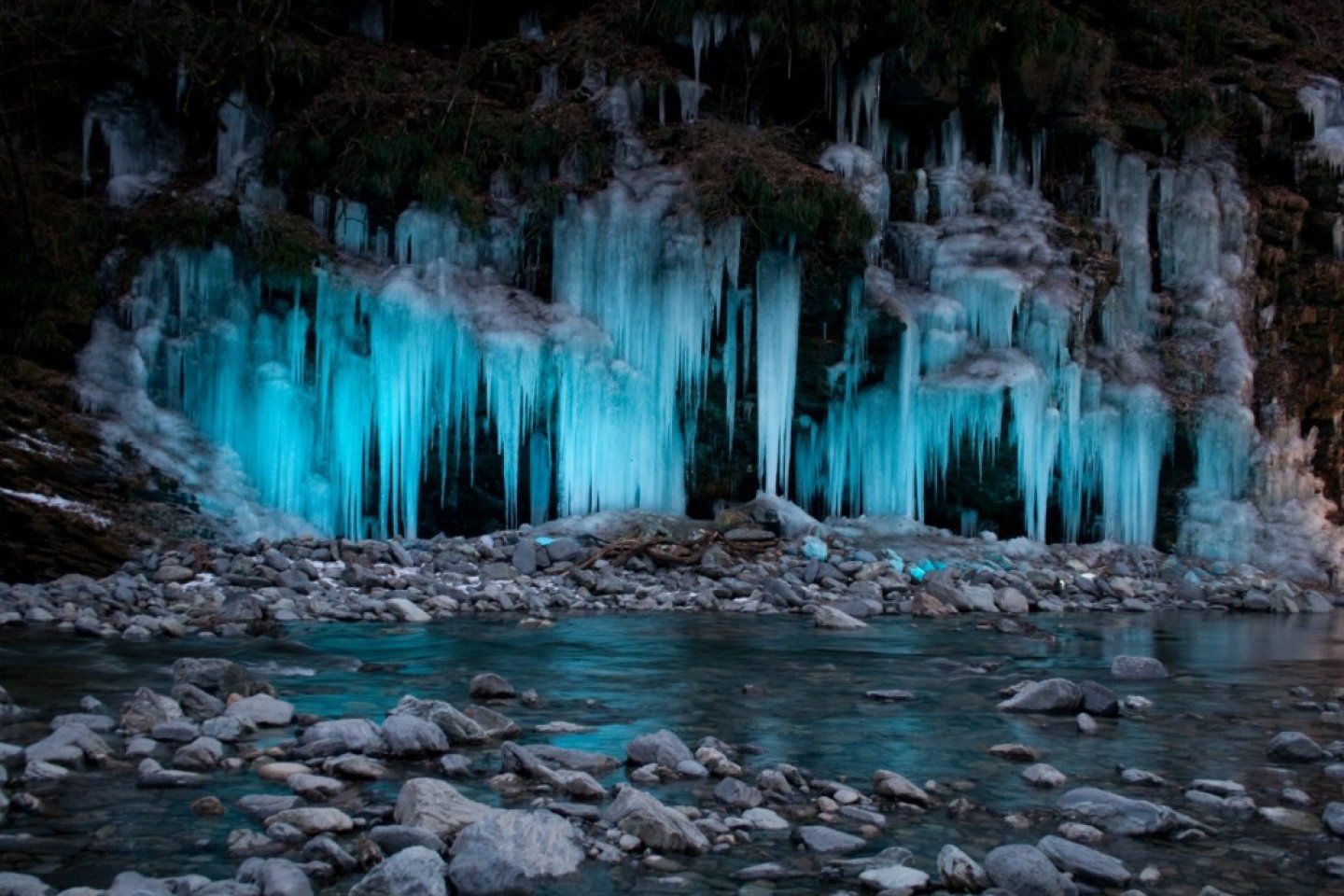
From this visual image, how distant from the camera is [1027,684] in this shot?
24.7 feet

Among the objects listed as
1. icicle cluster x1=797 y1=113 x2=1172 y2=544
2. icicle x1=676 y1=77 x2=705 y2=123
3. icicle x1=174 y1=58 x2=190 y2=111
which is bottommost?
icicle cluster x1=797 y1=113 x2=1172 y2=544

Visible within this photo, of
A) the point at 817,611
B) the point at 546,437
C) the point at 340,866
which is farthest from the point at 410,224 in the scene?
the point at 340,866

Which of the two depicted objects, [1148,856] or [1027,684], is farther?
[1027,684]

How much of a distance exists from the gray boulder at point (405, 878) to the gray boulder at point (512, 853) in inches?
A: 4.1

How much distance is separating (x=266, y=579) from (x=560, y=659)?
473 cm

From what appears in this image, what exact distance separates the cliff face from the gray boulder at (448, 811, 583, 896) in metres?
11.4

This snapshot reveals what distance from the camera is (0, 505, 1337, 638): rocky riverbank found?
1097 centimetres

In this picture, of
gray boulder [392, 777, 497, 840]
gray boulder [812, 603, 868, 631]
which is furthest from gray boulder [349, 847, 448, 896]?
gray boulder [812, 603, 868, 631]

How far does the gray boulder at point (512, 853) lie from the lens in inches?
148

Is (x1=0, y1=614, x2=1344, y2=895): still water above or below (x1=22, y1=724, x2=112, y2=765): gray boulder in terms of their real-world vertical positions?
below

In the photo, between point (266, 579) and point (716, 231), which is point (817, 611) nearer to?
point (266, 579)

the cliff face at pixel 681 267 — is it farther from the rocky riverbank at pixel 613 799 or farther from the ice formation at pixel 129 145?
the rocky riverbank at pixel 613 799

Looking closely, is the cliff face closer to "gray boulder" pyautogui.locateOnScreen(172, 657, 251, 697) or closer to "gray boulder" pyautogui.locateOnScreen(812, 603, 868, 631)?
"gray boulder" pyautogui.locateOnScreen(812, 603, 868, 631)

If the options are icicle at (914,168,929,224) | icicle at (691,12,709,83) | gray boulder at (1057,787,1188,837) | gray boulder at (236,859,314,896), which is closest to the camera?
gray boulder at (236,859,314,896)
